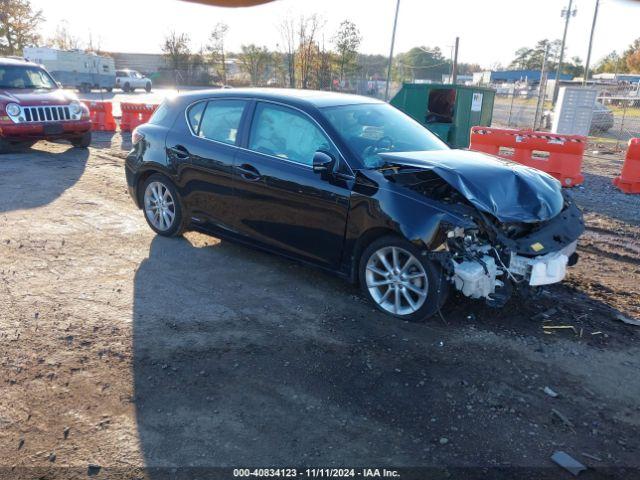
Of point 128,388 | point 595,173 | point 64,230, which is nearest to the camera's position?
point 128,388

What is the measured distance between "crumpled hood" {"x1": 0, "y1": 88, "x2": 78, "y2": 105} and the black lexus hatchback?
6630 millimetres

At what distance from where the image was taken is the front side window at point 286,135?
4.54m

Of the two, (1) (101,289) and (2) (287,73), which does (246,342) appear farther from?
(2) (287,73)

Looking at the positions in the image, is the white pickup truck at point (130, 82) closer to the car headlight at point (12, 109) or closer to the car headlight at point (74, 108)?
the car headlight at point (74, 108)

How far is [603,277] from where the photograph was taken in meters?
5.21

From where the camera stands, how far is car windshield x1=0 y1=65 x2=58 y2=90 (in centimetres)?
1102

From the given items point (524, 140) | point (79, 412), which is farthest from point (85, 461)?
point (524, 140)

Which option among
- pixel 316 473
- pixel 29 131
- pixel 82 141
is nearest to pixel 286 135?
pixel 316 473

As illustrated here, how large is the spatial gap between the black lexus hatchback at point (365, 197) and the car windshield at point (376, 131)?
0.01m

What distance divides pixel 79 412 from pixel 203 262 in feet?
8.22

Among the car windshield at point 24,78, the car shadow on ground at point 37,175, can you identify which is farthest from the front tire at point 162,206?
the car windshield at point 24,78

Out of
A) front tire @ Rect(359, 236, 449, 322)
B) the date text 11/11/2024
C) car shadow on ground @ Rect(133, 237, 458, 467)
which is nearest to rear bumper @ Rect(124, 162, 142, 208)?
car shadow on ground @ Rect(133, 237, 458, 467)

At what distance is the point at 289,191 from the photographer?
181 inches

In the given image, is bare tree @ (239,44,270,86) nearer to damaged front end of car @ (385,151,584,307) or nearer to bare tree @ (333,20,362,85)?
bare tree @ (333,20,362,85)
